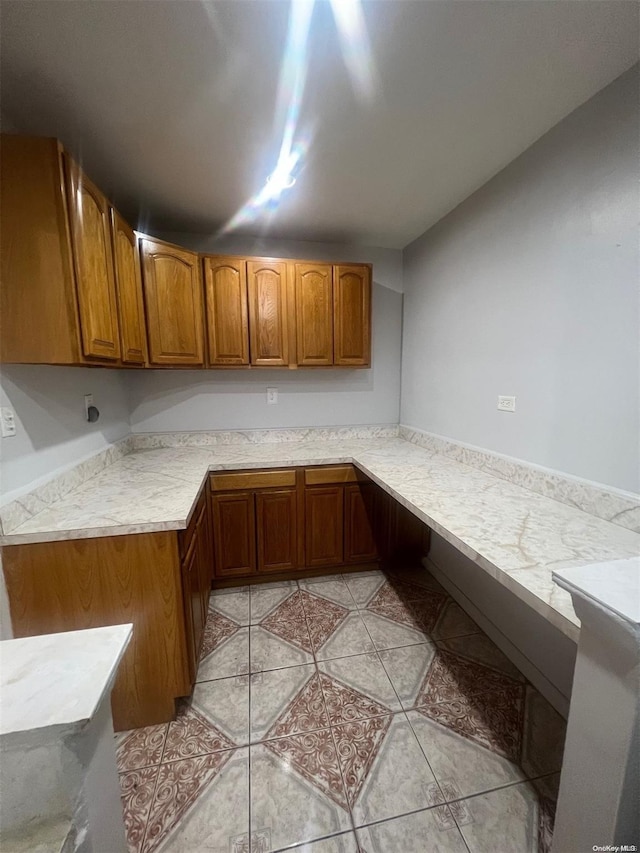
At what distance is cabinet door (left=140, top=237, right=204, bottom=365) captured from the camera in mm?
1957

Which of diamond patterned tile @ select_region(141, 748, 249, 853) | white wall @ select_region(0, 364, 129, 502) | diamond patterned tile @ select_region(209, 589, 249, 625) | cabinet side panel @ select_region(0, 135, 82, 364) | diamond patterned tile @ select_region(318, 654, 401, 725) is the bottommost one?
diamond patterned tile @ select_region(209, 589, 249, 625)

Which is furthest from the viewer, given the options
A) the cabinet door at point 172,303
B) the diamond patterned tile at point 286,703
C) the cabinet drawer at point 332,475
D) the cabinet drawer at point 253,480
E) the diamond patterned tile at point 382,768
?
the cabinet drawer at point 332,475

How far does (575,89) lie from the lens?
1227 mm

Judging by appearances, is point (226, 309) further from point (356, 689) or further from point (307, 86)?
point (356, 689)

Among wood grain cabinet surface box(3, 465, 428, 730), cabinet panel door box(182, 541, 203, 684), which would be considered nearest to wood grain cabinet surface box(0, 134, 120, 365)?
wood grain cabinet surface box(3, 465, 428, 730)

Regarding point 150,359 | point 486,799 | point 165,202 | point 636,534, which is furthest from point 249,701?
point 165,202

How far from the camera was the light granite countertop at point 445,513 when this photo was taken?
3.23 ft

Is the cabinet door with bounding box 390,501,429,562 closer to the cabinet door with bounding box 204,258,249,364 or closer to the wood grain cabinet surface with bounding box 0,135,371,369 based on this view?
the wood grain cabinet surface with bounding box 0,135,371,369

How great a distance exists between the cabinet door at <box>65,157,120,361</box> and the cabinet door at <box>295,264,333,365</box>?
3.75ft

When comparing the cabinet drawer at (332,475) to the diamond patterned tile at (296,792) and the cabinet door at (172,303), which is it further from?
the diamond patterned tile at (296,792)

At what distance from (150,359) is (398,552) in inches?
84.4

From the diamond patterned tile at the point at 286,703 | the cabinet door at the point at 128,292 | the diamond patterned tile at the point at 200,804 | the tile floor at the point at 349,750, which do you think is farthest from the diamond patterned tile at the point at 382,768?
the cabinet door at the point at 128,292

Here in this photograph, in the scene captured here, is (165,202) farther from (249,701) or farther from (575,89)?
(249,701)

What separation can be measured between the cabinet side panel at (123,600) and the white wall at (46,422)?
11.9 inches
